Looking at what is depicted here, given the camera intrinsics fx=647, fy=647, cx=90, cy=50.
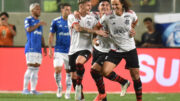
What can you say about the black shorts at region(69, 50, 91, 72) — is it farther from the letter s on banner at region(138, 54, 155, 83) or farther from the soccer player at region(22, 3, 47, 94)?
the letter s on banner at region(138, 54, 155, 83)

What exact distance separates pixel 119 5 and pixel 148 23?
218 inches

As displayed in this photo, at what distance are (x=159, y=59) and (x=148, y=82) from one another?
67cm

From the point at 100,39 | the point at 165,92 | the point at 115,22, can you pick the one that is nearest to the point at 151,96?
the point at 165,92

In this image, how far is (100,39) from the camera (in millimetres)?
12500

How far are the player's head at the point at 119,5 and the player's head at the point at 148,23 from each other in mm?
5297

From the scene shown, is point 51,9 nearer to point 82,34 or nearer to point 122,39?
point 82,34

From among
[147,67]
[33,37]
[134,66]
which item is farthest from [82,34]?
[147,67]

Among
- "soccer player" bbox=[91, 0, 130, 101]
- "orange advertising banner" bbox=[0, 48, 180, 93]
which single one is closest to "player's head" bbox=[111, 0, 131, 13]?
"soccer player" bbox=[91, 0, 130, 101]

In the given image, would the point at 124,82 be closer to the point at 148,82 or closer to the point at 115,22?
the point at 115,22

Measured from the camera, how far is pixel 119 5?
11.3 m

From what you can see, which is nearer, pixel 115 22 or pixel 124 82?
pixel 115 22

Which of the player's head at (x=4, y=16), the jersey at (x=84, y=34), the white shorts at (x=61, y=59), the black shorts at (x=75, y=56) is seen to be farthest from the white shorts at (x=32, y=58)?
the jersey at (x=84, y=34)

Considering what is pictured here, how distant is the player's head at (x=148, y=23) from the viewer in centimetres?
1672

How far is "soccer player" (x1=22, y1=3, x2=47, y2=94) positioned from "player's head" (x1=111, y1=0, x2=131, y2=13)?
161 inches
